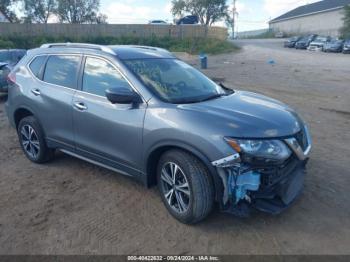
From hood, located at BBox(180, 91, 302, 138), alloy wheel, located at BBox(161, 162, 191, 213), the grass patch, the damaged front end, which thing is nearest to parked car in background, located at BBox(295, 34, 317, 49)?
the grass patch

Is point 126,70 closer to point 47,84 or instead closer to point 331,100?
point 47,84

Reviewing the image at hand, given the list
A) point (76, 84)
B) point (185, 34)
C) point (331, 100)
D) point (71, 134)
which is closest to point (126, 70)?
point (76, 84)

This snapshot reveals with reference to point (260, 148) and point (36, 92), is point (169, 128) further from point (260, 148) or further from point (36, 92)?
point (36, 92)

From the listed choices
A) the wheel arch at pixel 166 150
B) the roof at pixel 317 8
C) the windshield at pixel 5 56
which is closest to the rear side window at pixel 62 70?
the wheel arch at pixel 166 150

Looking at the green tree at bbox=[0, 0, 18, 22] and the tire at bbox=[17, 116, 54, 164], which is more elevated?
the green tree at bbox=[0, 0, 18, 22]

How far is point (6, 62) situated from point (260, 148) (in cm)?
1003

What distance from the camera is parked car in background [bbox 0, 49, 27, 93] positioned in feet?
32.6

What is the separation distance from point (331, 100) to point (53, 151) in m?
8.66

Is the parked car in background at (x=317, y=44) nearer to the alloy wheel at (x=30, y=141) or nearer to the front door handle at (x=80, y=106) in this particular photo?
the alloy wheel at (x=30, y=141)

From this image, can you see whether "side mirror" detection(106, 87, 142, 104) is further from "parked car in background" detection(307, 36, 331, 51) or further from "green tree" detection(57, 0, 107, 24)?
"green tree" detection(57, 0, 107, 24)

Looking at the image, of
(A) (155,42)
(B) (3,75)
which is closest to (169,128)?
(B) (3,75)

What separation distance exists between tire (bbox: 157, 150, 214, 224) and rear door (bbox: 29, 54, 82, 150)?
5.16 ft

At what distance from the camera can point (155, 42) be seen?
40375 millimetres

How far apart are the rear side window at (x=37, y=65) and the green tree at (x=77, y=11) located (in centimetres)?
5831
